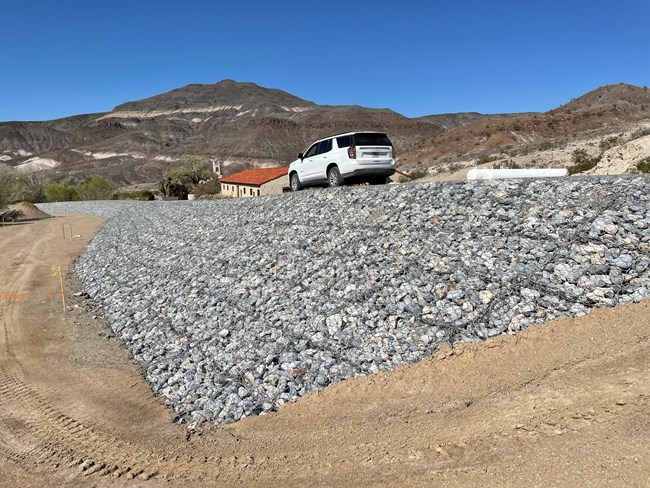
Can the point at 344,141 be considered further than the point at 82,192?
No

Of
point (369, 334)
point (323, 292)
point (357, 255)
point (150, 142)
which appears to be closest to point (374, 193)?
point (357, 255)

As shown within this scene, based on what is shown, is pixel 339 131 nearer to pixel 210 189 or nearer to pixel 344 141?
pixel 210 189

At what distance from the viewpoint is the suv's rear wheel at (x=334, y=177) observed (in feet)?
51.3

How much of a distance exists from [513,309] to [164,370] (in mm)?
7253

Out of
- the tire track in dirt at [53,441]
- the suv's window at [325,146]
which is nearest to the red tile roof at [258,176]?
the suv's window at [325,146]

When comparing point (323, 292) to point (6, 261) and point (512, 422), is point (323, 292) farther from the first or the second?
point (6, 261)

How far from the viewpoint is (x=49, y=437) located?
7426mm

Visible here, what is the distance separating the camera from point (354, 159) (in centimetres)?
1478

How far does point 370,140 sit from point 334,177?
1.94 meters

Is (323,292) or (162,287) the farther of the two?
(162,287)

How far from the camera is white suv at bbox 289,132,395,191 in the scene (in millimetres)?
14734

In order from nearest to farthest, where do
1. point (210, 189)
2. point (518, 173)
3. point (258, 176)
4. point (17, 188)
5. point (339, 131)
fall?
1. point (518, 173)
2. point (258, 176)
3. point (210, 189)
4. point (17, 188)
5. point (339, 131)

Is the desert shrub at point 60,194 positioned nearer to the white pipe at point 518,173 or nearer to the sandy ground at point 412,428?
the sandy ground at point 412,428

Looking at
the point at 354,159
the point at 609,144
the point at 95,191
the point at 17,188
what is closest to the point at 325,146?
the point at 354,159
